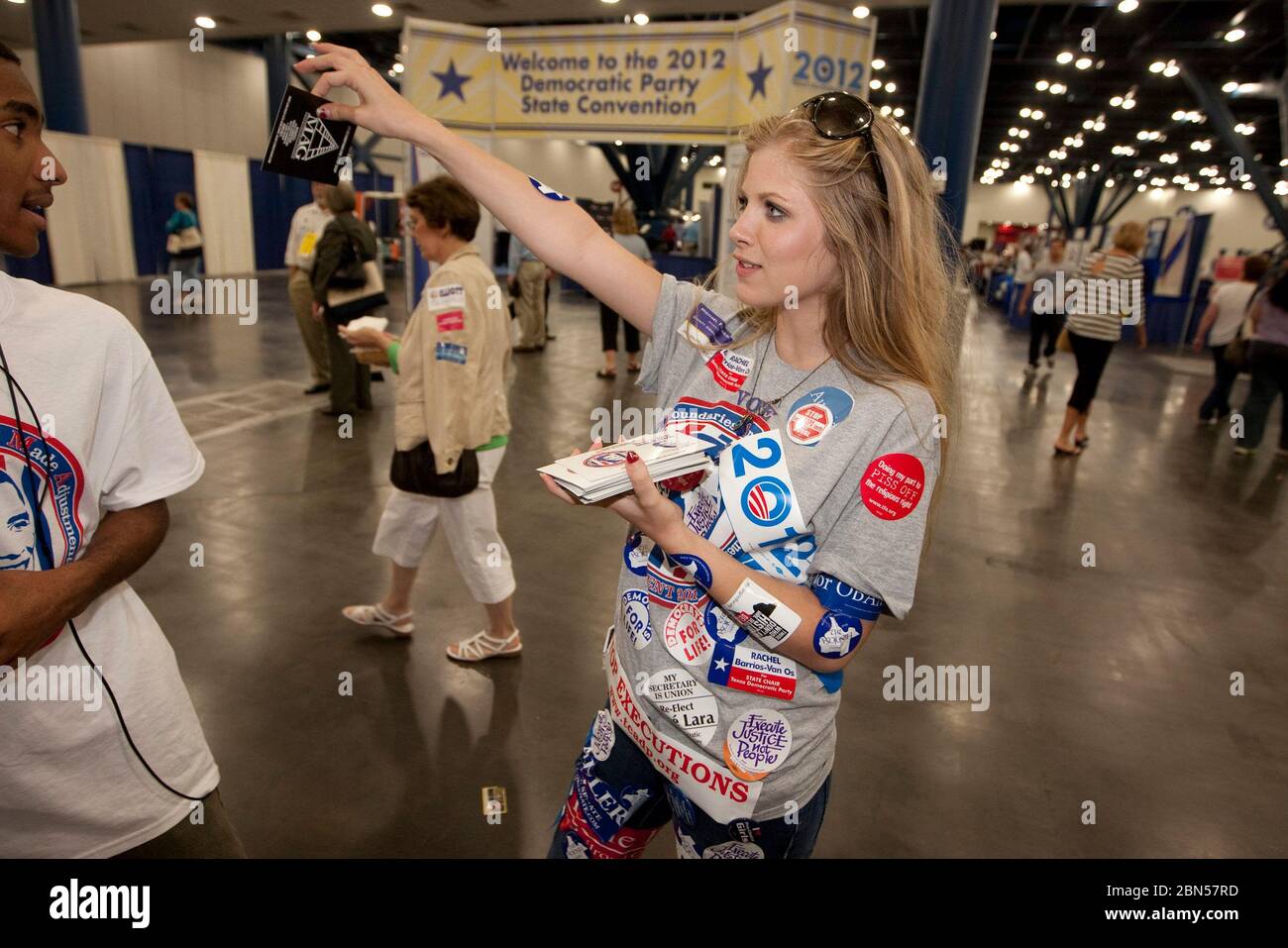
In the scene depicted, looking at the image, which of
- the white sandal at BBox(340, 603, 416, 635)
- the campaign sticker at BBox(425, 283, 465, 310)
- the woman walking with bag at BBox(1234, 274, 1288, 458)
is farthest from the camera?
the woman walking with bag at BBox(1234, 274, 1288, 458)

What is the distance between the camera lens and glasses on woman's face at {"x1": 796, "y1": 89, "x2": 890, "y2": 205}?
1.14 metres

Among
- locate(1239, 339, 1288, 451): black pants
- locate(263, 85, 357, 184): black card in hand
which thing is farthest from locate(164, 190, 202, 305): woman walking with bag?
locate(1239, 339, 1288, 451): black pants

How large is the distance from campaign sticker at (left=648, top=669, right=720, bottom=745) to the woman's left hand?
11.2 inches

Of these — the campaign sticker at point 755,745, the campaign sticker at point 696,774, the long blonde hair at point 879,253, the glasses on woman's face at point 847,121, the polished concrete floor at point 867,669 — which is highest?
the glasses on woman's face at point 847,121

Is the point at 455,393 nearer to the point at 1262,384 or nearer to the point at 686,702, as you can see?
the point at 686,702

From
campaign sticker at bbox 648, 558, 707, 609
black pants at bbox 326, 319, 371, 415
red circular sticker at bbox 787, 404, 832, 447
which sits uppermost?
red circular sticker at bbox 787, 404, 832, 447

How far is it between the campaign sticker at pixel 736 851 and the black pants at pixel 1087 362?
6.21m

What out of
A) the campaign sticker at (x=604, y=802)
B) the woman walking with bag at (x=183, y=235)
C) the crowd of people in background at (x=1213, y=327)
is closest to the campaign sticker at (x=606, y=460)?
the campaign sticker at (x=604, y=802)

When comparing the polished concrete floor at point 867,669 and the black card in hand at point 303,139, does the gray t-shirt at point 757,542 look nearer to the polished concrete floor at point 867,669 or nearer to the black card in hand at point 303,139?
the polished concrete floor at point 867,669

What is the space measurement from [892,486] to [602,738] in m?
0.71

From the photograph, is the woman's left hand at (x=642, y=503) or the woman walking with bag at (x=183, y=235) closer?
the woman's left hand at (x=642, y=503)

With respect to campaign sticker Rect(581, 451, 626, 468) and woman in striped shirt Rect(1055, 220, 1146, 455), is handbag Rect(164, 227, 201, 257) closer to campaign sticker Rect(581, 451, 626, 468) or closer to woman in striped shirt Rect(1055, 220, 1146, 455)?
→ woman in striped shirt Rect(1055, 220, 1146, 455)

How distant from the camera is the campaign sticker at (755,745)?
122cm

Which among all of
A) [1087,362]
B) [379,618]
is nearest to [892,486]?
[379,618]
